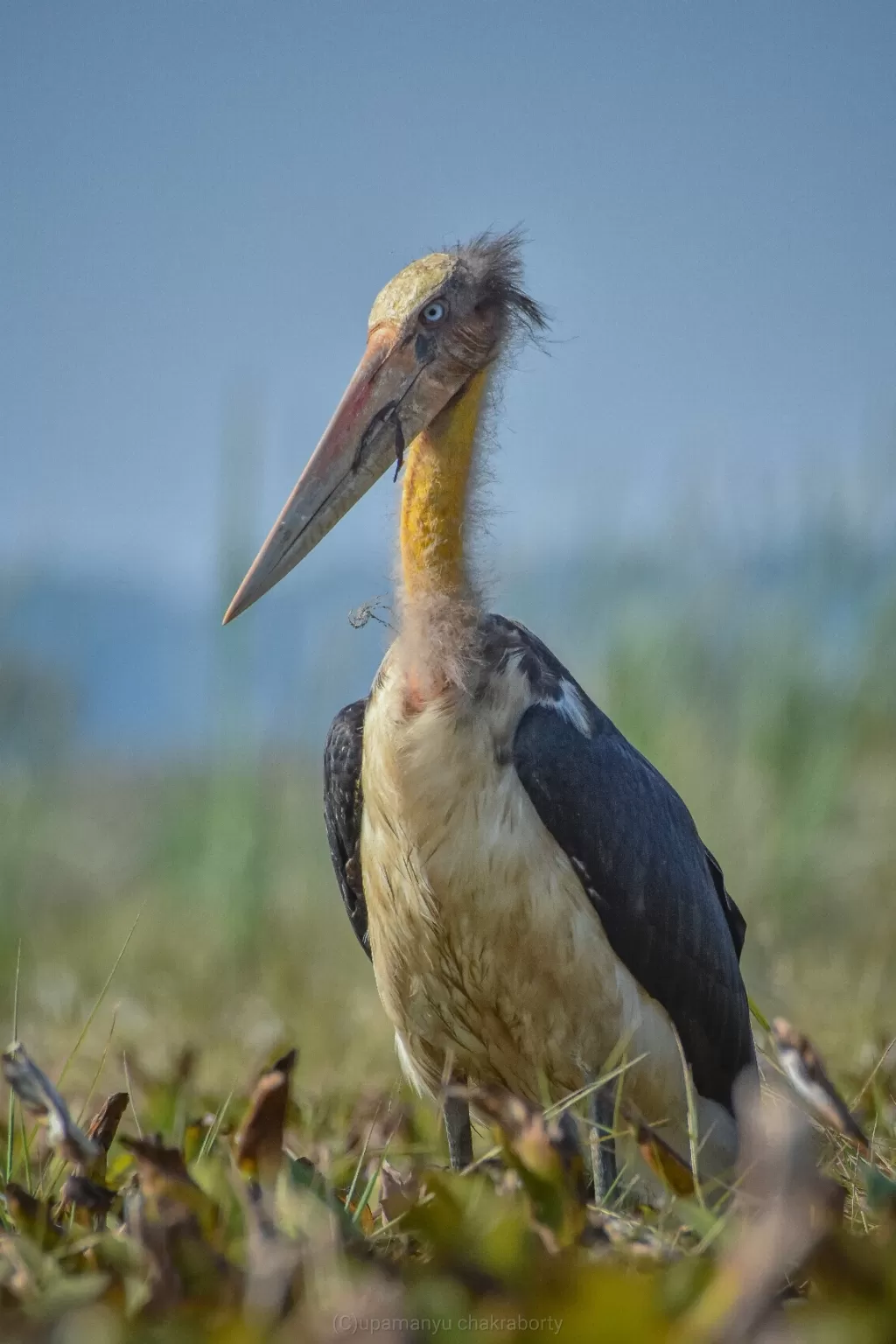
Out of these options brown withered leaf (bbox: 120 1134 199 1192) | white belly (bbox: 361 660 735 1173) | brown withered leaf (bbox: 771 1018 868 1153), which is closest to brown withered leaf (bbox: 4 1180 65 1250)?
brown withered leaf (bbox: 120 1134 199 1192)

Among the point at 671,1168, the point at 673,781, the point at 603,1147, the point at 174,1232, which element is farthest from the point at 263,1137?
the point at 673,781

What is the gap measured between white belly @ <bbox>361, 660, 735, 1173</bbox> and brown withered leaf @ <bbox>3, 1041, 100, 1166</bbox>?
1.02 m

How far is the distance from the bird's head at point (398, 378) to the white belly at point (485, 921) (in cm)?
31

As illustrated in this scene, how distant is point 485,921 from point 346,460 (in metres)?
0.87

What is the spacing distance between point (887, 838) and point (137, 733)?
5530 mm

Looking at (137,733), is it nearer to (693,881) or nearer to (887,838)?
(887,838)

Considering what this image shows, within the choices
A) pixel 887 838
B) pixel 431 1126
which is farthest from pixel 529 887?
pixel 887 838

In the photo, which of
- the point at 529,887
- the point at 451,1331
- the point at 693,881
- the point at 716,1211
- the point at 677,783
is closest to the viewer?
the point at 451,1331

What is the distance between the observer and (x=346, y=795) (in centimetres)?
272

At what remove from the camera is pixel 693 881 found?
272cm

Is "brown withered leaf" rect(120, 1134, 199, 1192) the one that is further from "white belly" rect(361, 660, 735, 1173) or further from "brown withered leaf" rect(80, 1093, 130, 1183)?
"white belly" rect(361, 660, 735, 1173)

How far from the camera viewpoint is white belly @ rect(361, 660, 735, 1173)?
2.43 metres

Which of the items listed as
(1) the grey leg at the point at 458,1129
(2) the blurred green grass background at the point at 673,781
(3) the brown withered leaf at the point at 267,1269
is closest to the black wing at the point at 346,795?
(1) the grey leg at the point at 458,1129

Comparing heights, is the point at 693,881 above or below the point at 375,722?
below
